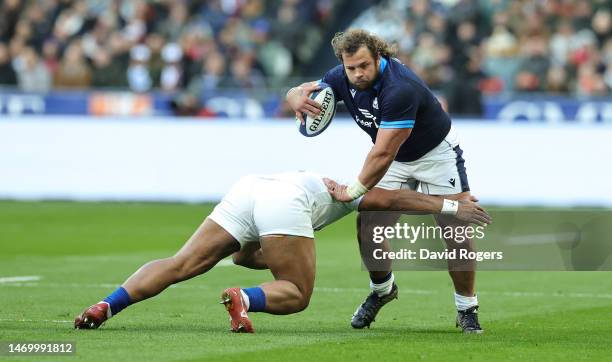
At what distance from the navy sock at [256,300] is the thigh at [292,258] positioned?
0.82 feet

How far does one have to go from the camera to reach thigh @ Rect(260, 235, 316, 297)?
32.3 ft

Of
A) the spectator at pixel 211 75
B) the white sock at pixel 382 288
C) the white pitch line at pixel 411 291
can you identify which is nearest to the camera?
the white sock at pixel 382 288

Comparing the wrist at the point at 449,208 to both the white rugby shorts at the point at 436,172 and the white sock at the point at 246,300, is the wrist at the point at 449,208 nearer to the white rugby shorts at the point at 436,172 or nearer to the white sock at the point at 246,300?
the white rugby shorts at the point at 436,172

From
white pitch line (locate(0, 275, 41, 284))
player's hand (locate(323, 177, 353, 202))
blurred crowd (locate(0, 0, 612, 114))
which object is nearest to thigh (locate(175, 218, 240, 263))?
player's hand (locate(323, 177, 353, 202))

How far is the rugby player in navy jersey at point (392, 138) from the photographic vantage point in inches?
399

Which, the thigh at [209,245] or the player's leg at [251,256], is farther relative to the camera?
the player's leg at [251,256]

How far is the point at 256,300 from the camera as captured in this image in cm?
971

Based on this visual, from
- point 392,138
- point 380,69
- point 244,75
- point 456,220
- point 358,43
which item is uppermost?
point 358,43

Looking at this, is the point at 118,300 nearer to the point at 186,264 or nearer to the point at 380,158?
the point at 186,264

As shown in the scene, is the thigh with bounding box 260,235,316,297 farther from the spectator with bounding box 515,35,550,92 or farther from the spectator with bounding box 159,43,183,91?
the spectator with bounding box 159,43,183,91

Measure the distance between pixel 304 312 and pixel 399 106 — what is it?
2.38m

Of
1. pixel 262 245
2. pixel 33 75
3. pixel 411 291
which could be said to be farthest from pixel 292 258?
pixel 33 75

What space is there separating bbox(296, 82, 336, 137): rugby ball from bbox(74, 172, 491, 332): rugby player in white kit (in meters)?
0.82

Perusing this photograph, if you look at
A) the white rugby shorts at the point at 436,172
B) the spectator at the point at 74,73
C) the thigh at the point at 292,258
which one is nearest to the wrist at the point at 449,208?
the white rugby shorts at the point at 436,172
